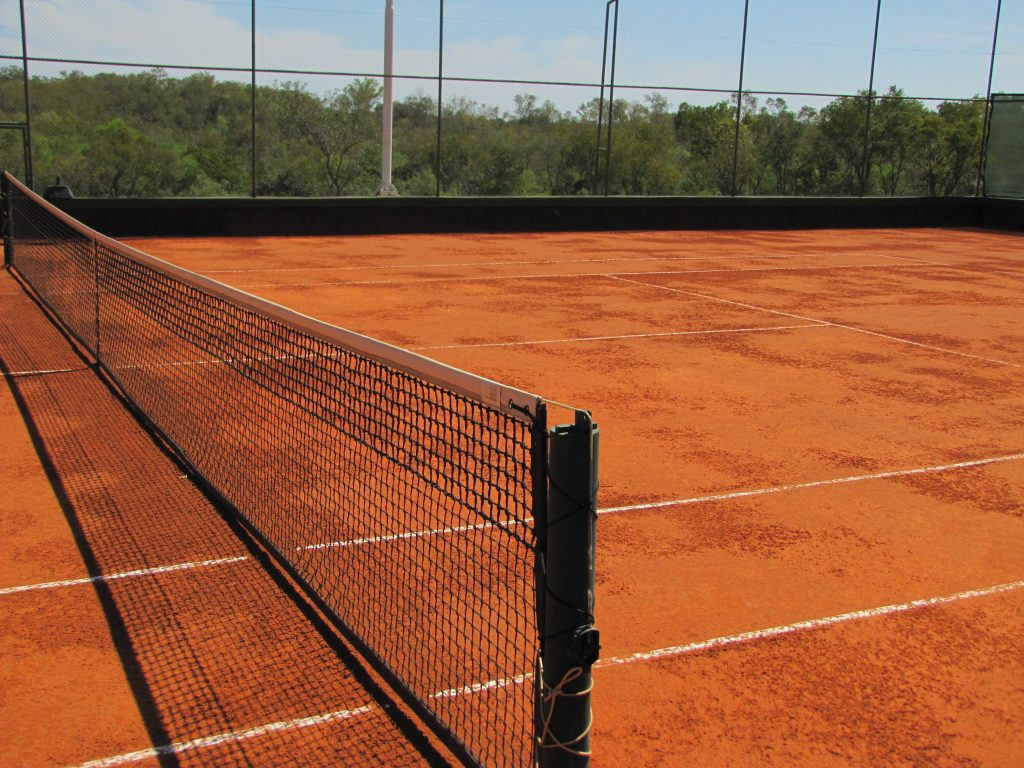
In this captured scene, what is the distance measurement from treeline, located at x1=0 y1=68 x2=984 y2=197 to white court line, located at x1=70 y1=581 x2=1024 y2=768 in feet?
57.7

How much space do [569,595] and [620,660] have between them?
1.49m

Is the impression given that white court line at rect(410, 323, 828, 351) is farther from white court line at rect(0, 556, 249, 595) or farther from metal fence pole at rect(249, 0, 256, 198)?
metal fence pole at rect(249, 0, 256, 198)

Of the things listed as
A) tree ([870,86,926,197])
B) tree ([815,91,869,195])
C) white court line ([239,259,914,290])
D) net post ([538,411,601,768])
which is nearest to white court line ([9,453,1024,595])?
Answer: net post ([538,411,601,768])

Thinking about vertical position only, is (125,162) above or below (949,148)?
below

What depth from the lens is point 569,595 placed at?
2.76m

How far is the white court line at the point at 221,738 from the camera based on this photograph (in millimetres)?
3408

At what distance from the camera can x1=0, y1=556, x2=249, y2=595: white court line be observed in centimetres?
469

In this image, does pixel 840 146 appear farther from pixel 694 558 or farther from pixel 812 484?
pixel 694 558

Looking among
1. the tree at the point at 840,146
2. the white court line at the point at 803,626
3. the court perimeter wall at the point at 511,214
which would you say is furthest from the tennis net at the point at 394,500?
the tree at the point at 840,146

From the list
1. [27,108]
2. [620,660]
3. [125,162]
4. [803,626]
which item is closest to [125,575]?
[620,660]

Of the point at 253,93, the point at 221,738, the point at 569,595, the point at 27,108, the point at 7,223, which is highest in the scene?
the point at 253,93

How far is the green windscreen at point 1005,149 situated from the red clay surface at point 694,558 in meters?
16.8

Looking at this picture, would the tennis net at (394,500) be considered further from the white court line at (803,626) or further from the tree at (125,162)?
the tree at (125,162)

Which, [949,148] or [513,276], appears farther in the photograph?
[949,148]
